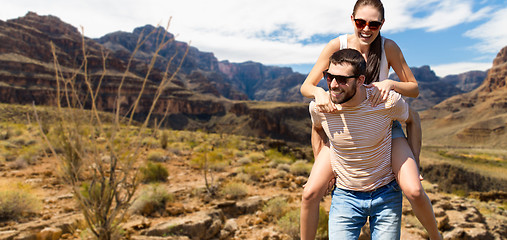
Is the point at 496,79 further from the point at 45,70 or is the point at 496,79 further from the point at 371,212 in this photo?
the point at 45,70

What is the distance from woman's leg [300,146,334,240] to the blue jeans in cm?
15

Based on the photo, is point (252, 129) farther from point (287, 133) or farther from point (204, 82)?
point (204, 82)

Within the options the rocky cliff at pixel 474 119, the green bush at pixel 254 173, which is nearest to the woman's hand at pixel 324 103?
the green bush at pixel 254 173

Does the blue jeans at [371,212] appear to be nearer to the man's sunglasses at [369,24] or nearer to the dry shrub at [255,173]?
the man's sunglasses at [369,24]

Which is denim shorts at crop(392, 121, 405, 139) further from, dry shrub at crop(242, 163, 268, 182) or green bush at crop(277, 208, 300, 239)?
dry shrub at crop(242, 163, 268, 182)

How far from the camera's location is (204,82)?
6166 inches

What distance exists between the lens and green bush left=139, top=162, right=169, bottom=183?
337 inches

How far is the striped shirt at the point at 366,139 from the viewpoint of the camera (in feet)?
6.05

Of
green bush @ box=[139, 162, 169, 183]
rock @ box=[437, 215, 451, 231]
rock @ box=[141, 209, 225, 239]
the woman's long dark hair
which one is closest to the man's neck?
the woman's long dark hair

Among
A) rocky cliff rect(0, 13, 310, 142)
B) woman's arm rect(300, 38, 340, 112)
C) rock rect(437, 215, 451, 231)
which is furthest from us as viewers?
rocky cliff rect(0, 13, 310, 142)

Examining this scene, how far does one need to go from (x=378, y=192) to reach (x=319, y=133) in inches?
25.2

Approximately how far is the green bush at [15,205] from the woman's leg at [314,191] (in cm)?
590

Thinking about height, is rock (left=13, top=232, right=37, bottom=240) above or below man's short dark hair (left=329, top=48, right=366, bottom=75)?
below

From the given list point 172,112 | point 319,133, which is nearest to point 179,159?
point 319,133
